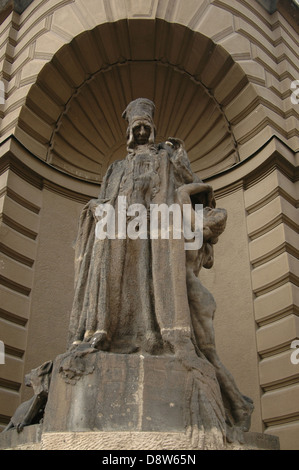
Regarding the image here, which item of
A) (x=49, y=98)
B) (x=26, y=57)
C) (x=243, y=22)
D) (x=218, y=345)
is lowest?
(x=218, y=345)

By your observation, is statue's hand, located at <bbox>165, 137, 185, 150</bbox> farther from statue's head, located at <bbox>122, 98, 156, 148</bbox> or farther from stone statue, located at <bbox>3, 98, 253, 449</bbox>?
statue's head, located at <bbox>122, 98, 156, 148</bbox>

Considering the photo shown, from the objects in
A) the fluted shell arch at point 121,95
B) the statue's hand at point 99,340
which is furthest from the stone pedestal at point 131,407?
the fluted shell arch at point 121,95

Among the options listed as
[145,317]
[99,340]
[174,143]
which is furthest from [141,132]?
[99,340]

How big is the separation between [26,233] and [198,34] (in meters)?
4.21

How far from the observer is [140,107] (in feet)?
13.9

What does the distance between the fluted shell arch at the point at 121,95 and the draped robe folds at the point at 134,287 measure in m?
4.56

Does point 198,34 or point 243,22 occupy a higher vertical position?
point 243,22

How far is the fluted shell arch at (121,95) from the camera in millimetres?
8188

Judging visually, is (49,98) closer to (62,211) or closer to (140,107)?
(62,211)

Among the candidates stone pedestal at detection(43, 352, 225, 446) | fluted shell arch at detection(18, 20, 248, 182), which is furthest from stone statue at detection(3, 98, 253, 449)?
fluted shell arch at detection(18, 20, 248, 182)

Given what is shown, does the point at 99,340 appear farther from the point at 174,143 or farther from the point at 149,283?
the point at 174,143

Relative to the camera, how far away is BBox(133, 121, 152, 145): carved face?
4152 millimetres

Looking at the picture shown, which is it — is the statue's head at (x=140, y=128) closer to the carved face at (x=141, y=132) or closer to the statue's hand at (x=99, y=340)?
the carved face at (x=141, y=132)
